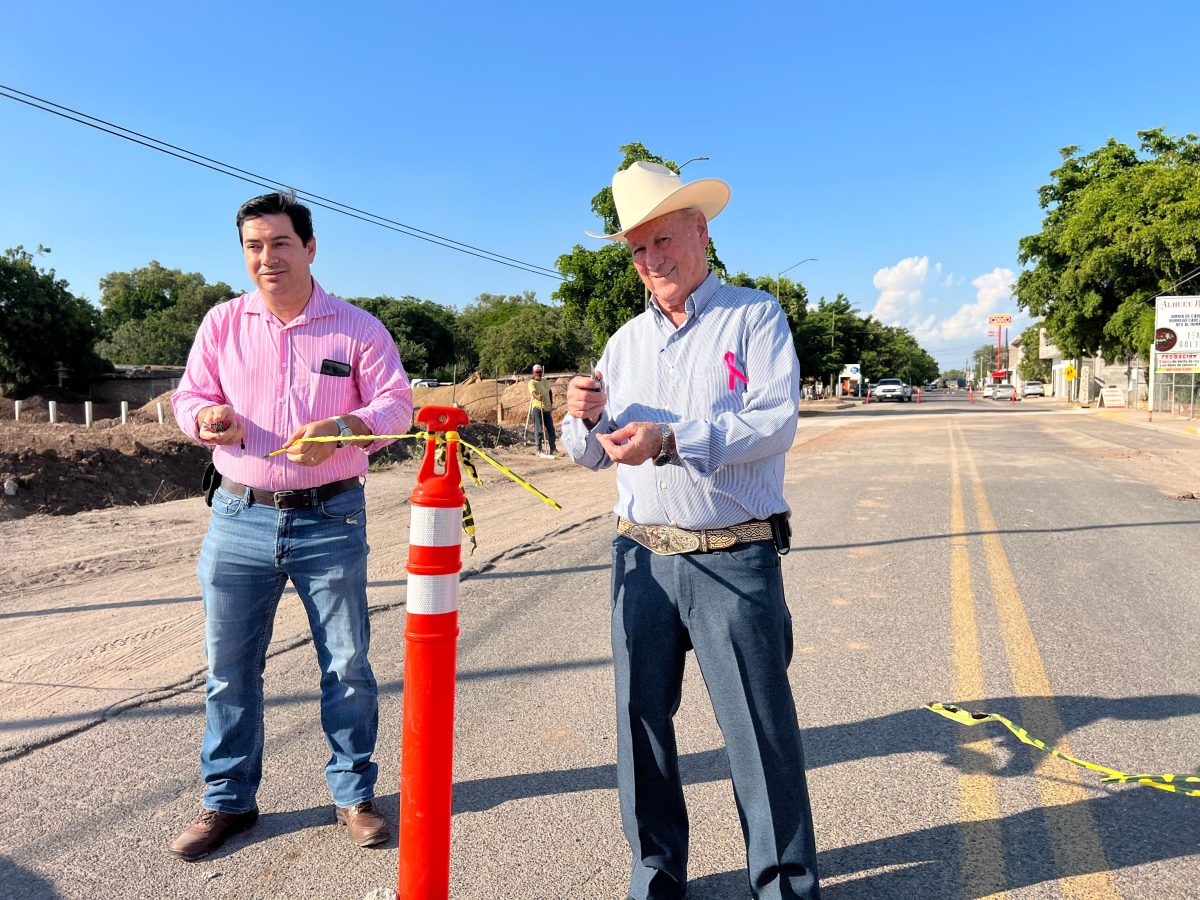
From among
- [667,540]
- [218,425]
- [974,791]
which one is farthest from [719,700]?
[218,425]

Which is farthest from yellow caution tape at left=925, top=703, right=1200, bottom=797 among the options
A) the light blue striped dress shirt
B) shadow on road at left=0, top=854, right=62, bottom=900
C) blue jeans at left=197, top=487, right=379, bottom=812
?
shadow on road at left=0, top=854, right=62, bottom=900

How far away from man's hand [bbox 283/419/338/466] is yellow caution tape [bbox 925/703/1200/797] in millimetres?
2908

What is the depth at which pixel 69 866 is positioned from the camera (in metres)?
2.73

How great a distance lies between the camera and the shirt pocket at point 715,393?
90.4 inches

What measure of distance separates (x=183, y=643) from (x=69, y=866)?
236cm

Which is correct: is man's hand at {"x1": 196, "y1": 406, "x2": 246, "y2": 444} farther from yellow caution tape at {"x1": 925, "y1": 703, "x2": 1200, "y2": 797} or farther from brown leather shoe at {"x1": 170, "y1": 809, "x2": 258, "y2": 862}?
yellow caution tape at {"x1": 925, "y1": 703, "x2": 1200, "y2": 797}

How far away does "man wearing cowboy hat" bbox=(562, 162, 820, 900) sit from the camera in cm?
226

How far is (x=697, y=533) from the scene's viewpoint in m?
2.32

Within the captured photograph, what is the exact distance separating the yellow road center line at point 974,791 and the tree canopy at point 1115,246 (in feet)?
113

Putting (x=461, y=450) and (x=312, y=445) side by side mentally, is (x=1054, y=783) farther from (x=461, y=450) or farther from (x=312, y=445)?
(x=312, y=445)

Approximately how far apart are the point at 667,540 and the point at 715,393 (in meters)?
0.42

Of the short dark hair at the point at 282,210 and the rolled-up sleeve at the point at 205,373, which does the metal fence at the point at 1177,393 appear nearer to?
the short dark hair at the point at 282,210

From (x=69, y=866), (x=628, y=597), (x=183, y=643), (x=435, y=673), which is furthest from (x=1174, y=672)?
(x=183, y=643)

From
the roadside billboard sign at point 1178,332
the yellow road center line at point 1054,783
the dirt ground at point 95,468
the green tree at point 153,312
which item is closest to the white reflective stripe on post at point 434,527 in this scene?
the yellow road center line at point 1054,783
